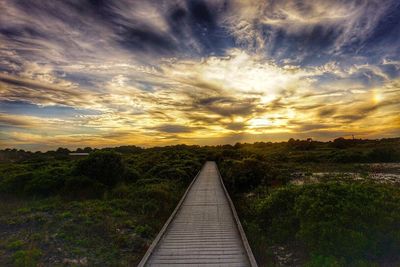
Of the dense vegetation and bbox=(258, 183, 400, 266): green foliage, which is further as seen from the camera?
the dense vegetation

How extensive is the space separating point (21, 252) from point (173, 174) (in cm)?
1920

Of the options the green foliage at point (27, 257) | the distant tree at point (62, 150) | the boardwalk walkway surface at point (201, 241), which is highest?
the distant tree at point (62, 150)

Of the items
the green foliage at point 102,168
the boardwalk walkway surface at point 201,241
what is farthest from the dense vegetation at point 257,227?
the green foliage at point 102,168

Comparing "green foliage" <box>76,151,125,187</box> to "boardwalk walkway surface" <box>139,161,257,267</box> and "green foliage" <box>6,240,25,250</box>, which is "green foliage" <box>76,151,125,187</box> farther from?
"green foliage" <box>6,240,25,250</box>

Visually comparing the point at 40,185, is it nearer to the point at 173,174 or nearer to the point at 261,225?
the point at 173,174

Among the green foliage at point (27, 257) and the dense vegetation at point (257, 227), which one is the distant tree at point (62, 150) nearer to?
the dense vegetation at point (257, 227)

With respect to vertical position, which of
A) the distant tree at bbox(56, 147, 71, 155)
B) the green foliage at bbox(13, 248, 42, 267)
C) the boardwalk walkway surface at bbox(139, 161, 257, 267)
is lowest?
the green foliage at bbox(13, 248, 42, 267)

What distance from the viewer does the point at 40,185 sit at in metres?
20.8

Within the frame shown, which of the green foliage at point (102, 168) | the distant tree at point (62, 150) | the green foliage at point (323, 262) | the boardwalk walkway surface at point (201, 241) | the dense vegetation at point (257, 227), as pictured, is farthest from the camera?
the distant tree at point (62, 150)

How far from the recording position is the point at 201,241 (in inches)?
400

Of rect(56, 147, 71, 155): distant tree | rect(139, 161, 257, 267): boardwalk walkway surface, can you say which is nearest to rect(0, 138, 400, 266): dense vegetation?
rect(139, 161, 257, 267): boardwalk walkway surface

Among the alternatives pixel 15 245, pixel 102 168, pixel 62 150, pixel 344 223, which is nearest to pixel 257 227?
pixel 344 223

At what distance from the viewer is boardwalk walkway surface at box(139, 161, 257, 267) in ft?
27.8

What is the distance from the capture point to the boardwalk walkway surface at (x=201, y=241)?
8469 mm
